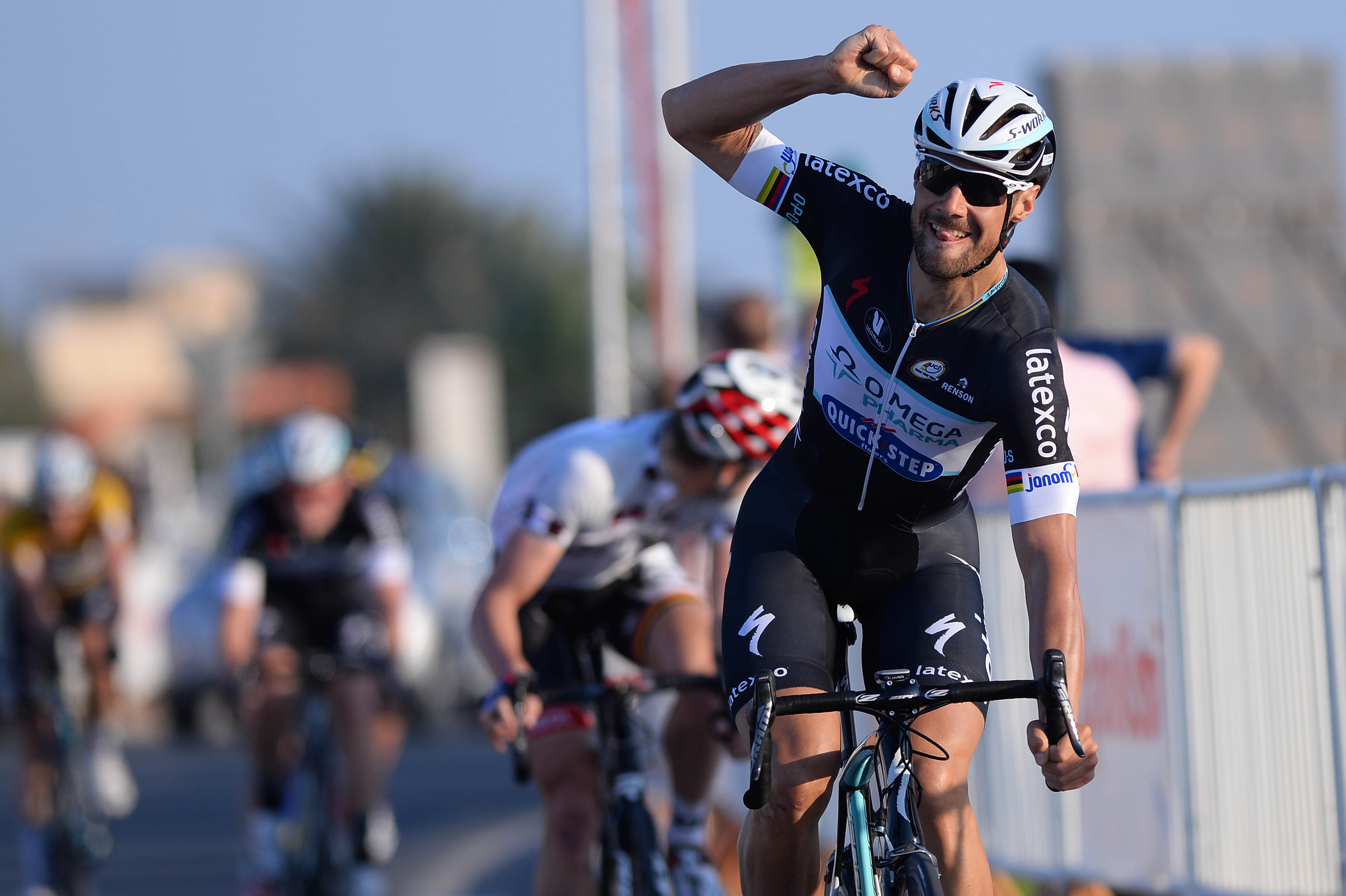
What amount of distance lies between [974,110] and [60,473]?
25.5 ft

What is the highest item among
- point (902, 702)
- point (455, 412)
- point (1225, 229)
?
point (455, 412)

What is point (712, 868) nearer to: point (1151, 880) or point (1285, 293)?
point (1151, 880)

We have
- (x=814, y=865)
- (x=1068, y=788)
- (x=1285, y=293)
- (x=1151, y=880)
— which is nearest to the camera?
(x=1068, y=788)

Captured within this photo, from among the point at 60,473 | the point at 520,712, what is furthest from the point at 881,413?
the point at 60,473

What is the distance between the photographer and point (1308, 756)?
582cm

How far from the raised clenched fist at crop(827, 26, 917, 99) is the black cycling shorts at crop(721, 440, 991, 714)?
0.96 metres

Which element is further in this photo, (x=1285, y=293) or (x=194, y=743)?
(x=194, y=743)

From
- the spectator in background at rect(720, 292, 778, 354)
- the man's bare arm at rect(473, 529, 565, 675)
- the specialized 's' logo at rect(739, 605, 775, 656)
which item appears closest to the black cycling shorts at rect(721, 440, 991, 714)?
the specialized 's' logo at rect(739, 605, 775, 656)

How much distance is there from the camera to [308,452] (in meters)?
8.66

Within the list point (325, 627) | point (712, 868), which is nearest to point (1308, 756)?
point (712, 868)

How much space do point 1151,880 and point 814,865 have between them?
2.81 metres

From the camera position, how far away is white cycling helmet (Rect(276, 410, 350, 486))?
28.4ft

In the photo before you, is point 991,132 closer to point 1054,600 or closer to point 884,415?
point 884,415

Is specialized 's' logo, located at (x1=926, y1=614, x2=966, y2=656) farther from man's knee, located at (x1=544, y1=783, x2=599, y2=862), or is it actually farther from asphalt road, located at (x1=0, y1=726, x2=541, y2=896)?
asphalt road, located at (x1=0, y1=726, x2=541, y2=896)
